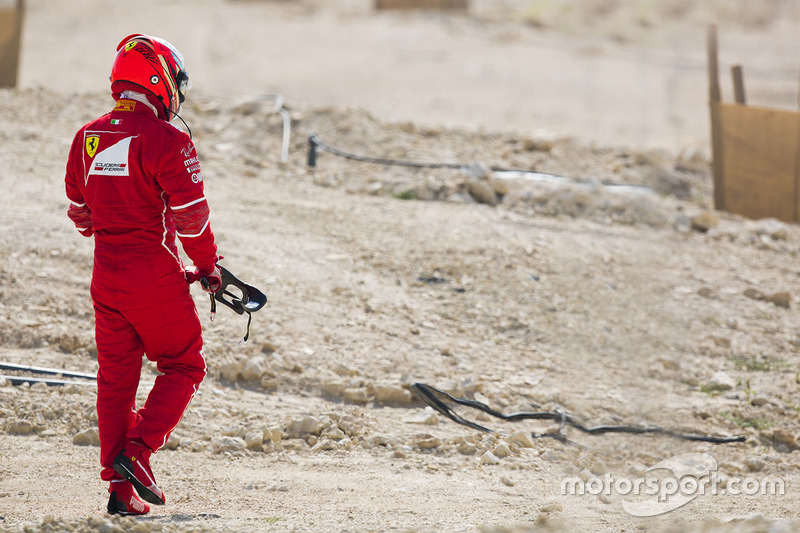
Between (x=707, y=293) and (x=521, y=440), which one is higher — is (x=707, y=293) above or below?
above

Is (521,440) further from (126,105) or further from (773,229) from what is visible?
(773,229)

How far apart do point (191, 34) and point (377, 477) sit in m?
16.1

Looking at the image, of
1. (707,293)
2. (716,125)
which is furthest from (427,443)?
(716,125)

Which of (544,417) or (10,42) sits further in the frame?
(10,42)

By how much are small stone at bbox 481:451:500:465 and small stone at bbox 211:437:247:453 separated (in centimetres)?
134

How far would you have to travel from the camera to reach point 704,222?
8641mm

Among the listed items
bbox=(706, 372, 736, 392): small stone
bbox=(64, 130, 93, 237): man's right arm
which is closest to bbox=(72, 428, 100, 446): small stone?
bbox=(64, 130, 93, 237): man's right arm

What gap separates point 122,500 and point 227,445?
115 cm

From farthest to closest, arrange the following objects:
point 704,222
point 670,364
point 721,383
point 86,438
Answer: point 704,222 → point 670,364 → point 721,383 → point 86,438

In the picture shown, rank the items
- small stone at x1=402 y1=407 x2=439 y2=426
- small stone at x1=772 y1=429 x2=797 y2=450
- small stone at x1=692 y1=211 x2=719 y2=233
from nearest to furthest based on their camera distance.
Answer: small stone at x1=402 y1=407 x2=439 y2=426, small stone at x1=772 y1=429 x2=797 y2=450, small stone at x1=692 y1=211 x2=719 y2=233

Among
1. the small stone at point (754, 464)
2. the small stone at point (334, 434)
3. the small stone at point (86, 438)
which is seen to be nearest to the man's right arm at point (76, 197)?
the small stone at point (86, 438)

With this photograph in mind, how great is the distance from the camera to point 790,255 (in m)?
8.34

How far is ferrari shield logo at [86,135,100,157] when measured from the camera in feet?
11.3

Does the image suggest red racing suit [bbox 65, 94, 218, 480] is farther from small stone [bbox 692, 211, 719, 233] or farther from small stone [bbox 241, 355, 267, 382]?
small stone [bbox 692, 211, 719, 233]
